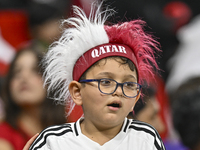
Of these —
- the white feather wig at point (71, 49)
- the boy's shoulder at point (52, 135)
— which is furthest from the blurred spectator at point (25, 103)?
the boy's shoulder at point (52, 135)

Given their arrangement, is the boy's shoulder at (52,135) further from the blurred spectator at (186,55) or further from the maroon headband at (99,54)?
the blurred spectator at (186,55)

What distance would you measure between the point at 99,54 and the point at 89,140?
383 mm

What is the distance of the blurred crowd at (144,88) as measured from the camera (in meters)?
2.91

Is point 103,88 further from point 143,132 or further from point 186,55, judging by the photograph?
point 186,55

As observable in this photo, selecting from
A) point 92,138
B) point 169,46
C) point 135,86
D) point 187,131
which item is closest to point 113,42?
point 135,86

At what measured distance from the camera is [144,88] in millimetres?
1890

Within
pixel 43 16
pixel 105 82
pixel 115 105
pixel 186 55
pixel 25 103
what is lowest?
pixel 115 105

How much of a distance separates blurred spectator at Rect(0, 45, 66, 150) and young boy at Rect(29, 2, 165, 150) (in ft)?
4.40

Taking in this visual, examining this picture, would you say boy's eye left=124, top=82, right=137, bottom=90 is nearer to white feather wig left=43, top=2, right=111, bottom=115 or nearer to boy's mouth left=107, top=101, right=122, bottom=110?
boy's mouth left=107, top=101, right=122, bottom=110

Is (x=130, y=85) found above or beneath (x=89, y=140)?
above

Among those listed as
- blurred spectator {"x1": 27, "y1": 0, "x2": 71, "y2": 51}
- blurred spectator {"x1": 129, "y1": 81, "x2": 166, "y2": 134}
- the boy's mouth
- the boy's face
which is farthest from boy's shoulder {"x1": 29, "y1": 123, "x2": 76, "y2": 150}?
blurred spectator {"x1": 27, "y1": 0, "x2": 71, "y2": 51}

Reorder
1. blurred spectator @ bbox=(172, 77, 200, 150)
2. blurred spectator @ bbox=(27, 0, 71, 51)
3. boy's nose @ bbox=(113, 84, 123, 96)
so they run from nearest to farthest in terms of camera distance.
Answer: boy's nose @ bbox=(113, 84, 123, 96), blurred spectator @ bbox=(172, 77, 200, 150), blurred spectator @ bbox=(27, 0, 71, 51)

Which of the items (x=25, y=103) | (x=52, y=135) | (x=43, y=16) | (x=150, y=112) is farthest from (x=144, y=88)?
(x=43, y=16)

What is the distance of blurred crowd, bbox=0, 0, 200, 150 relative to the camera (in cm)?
291
